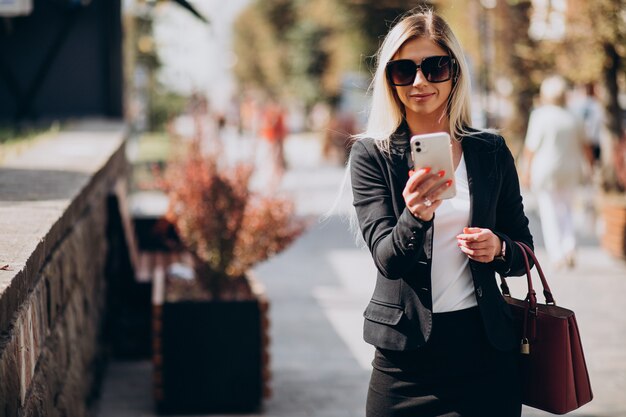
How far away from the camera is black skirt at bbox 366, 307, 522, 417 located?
3.20 m

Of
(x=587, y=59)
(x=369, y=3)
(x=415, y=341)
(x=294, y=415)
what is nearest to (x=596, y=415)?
(x=294, y=415)

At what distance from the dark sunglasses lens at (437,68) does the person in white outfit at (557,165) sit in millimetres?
8515

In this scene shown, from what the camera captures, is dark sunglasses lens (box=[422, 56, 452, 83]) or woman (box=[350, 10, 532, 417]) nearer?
woman (box=[350, 10, 532, 417])

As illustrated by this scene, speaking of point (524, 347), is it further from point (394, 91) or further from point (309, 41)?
point (309, 41)

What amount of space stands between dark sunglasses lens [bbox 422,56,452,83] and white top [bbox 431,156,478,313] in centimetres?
38

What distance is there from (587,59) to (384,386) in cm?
1240

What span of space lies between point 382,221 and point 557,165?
344 inches

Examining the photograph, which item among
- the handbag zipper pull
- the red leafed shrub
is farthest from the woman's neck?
the red leafed shrub

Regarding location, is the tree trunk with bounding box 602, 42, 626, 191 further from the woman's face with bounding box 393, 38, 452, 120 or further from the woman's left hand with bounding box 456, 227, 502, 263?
the woman's left hand with bounding box 456, 227, 502, 263

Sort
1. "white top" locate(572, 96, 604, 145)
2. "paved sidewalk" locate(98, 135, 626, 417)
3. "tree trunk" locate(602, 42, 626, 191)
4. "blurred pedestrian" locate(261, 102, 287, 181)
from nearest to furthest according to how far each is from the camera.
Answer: "paved sidewalk" locate(98, 135, 626, 417)
"tree trunk" locate(602, 42, 626, 191)
"white top" locate(572, 96, 604, 145)
"blurred pedestrian" locate(261, 102, 287, 181)

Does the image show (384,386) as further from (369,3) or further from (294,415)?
(369,3)

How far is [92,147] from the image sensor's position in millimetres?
7820

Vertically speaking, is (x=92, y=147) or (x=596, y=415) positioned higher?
(x=92, y=147)

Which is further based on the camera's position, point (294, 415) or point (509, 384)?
point (294, 415)
